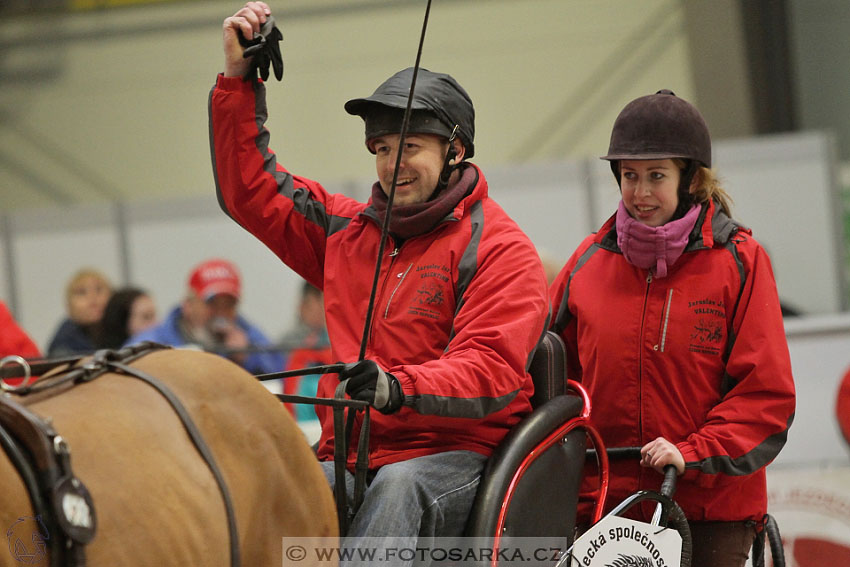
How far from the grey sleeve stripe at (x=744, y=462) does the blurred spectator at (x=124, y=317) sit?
4.51 meters

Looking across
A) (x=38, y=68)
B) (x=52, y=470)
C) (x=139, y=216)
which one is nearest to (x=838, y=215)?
(x=139, y=216)

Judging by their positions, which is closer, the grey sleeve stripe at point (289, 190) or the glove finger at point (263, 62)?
the glove finger at point (263, 62)

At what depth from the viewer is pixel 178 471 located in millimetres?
1939

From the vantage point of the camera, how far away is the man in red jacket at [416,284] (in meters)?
2.37

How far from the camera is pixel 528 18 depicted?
10.5 metres

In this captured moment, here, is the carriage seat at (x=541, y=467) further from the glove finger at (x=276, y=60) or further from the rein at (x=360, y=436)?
the glove finger at (x=276, y=60)

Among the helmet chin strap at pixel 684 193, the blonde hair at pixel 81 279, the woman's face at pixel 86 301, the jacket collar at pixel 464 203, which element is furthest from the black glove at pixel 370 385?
the blonde hair at pixel 81 279

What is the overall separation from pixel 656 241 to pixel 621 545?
767 millimetres

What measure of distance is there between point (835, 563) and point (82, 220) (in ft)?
21.1

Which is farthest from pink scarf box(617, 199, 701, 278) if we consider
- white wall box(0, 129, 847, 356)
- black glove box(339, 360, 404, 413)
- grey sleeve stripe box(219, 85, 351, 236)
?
white wall box(0, 129, 847, 356)

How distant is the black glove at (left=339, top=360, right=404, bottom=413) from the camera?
2254 mm

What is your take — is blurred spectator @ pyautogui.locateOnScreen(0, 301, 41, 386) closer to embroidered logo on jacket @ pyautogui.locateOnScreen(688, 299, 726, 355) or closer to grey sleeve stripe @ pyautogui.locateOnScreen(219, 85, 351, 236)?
grey sleeve stripe @ pyautogui.locateOnScreen(219, 85, 351, 236)

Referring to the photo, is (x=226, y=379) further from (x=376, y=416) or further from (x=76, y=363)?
→ (x=376, y=416)

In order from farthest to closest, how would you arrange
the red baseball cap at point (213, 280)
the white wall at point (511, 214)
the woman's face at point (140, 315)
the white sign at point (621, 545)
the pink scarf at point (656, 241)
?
the white wall at point (511, 214) < the woman's face at point (140, 315) < the red baseball cap at point (213, 280) < the pink scarf at point (656, 241) < the white sign at point (621, 545)
